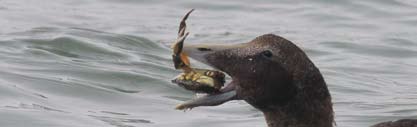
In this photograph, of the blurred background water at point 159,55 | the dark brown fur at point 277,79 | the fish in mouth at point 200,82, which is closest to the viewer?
the dark brown fur at point 277,79

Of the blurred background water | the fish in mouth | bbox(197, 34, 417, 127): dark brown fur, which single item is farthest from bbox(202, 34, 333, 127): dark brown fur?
the blurred background water

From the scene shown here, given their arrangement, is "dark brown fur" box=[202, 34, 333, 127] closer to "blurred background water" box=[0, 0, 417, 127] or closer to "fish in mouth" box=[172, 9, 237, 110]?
"fish in mouth" box=[172, 9, 237, 110]

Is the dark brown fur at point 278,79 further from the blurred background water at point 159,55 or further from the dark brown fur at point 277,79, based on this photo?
the blurred background water at point 159,55

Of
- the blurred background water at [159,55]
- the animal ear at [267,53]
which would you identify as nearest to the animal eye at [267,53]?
the animal ear at [267,53]

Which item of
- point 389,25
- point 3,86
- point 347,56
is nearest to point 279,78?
point 3,86

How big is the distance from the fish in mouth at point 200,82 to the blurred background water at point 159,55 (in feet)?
8.44

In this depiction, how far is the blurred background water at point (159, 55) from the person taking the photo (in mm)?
11289

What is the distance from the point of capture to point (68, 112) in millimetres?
10961

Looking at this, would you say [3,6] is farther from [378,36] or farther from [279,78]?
[279,78]

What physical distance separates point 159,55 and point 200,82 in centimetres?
670

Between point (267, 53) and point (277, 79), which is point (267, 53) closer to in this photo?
point (267, 53)

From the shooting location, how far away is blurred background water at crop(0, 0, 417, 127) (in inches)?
444

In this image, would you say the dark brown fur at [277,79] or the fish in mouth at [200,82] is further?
the fish in mouth at [200,82]

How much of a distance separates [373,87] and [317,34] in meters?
3.36
